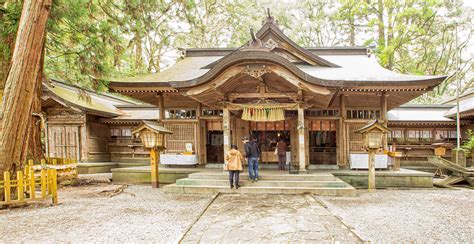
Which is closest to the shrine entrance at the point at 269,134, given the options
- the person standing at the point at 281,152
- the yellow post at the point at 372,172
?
the person standing at the point at 281,152

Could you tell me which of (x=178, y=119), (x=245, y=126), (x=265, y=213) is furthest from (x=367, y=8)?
(x=265, y=213)

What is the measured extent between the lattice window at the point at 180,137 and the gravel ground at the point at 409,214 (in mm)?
6312

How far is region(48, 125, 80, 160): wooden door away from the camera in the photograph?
14.4 metres

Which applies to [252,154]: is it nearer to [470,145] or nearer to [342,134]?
[342,134]

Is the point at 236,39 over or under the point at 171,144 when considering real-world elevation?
over

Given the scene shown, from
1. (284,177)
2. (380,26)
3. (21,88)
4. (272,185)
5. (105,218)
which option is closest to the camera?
(105,218)

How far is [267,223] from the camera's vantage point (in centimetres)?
540

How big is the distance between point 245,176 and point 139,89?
580 centimetres

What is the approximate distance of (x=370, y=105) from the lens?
11.0m

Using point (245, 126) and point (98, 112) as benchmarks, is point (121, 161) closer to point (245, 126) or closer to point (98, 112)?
point (98, 112)

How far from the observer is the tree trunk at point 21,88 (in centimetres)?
682

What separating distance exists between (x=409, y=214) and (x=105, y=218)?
7.24 meters

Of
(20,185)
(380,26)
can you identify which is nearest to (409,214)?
(20,185)

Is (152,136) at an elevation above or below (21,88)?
below
